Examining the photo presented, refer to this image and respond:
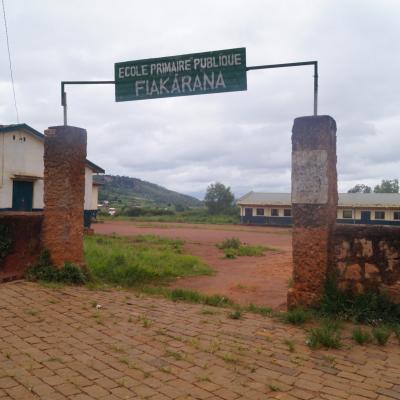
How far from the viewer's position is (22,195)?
19.1 m

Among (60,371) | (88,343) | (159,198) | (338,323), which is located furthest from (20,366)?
(159,198)

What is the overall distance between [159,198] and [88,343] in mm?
114343

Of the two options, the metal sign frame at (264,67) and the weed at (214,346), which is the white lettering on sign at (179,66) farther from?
the weed at (214,346)

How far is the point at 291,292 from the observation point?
606 centimetres

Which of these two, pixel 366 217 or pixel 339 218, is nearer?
pixel 366 217

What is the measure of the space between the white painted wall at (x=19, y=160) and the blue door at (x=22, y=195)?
0.22 m

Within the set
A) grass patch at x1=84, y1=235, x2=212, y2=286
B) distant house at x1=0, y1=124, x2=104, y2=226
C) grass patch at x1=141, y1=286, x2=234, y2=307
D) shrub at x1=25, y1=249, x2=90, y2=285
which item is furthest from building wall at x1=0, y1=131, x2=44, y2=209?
grass patch at x1=141, y1=286, x2=234, y2=307

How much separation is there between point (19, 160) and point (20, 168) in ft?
1.16

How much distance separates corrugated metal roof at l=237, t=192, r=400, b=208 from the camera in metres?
38.6

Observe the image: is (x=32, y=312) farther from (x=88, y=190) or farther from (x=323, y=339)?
(x=88, y=190)

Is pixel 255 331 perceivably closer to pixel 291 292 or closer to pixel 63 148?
pixel 291 292

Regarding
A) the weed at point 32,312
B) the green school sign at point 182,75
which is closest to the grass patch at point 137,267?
→ the weed at point 32,312

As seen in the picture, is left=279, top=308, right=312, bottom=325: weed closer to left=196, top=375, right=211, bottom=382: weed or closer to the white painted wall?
left=196, top=375, right=211, bottom=382: weed

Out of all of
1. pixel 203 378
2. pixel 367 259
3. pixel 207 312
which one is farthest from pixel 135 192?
pixel 203 378
